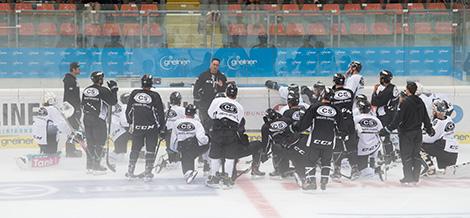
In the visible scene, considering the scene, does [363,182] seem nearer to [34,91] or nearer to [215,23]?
[215,23]

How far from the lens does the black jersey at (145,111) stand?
12.5 m

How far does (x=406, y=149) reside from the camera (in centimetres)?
1242

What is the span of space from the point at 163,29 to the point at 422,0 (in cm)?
529

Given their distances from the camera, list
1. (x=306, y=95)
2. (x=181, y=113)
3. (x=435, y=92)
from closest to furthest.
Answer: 1. (x=181, y=113)
2. (x=306, y=95)
3. (x=435, y=92)

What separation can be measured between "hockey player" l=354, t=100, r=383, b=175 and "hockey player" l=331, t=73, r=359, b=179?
0.08m

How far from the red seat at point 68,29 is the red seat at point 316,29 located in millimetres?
3748

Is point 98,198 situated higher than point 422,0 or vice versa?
→ point 422,0

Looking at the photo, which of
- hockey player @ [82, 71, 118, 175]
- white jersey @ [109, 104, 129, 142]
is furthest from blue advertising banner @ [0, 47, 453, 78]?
hockey player @ [82, 71, 118, 175]

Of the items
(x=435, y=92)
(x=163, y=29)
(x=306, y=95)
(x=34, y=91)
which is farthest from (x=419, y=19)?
(x=34, y=91)

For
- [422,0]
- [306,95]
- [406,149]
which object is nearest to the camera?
[406,149]

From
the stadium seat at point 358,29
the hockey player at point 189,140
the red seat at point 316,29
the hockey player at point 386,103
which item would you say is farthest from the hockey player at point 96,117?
the stadium seat at point 358,29

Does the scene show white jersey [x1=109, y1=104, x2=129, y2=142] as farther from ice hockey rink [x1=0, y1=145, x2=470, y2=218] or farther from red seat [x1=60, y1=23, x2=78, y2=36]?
red seat [x1=60, y1=23, x2=78, y2=36]

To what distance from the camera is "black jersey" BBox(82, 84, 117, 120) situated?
13078 millimetres

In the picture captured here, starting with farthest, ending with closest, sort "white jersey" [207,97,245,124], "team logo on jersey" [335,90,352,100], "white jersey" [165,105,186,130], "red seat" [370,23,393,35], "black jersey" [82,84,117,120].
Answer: "red seat" [370,23,393,35] → "white jersey" [165,105,186,130] → "black jersey" [82,84,117,120] → "team logo on jersey" [335,90,352,100] → "white jersey" [207,97,245,124]
